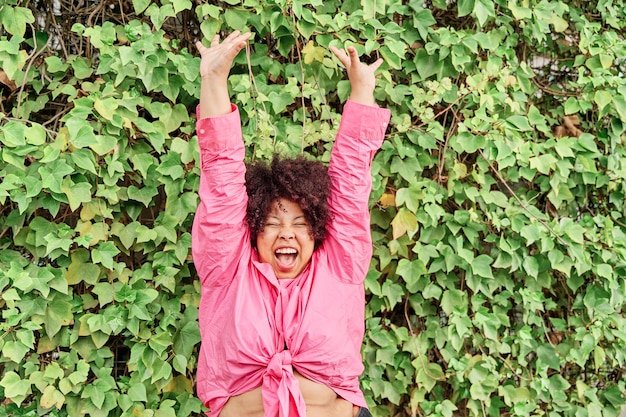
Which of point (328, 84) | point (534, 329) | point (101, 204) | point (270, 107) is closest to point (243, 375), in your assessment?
point (101, 204)

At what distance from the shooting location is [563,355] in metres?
2.95

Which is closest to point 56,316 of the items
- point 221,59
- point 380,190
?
point 221,59

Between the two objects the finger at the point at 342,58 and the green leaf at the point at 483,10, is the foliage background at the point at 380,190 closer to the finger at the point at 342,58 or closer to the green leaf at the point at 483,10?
the green leaf at the point at 483,10

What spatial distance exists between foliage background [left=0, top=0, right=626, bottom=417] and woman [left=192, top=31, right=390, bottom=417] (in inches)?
15.0

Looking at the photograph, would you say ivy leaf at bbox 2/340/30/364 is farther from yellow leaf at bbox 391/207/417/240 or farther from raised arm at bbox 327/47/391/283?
yellow leaf at bbox 391/207/417/240

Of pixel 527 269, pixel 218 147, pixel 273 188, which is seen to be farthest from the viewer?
pixel 527 269

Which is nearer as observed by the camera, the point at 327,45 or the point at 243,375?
the point at 243,375

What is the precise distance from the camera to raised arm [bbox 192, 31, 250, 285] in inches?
78.6

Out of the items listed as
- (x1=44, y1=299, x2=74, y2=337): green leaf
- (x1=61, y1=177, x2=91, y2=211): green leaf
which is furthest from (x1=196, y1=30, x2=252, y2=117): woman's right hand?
(x1=44, y1=299, x2=74, y2=337): green leaf

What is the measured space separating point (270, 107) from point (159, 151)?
406 millimetres

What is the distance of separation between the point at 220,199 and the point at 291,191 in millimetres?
212

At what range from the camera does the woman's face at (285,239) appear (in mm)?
2111

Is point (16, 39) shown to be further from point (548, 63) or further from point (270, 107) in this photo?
point (548, 63)

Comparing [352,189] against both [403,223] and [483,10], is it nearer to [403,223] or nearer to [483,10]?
[403,223]
